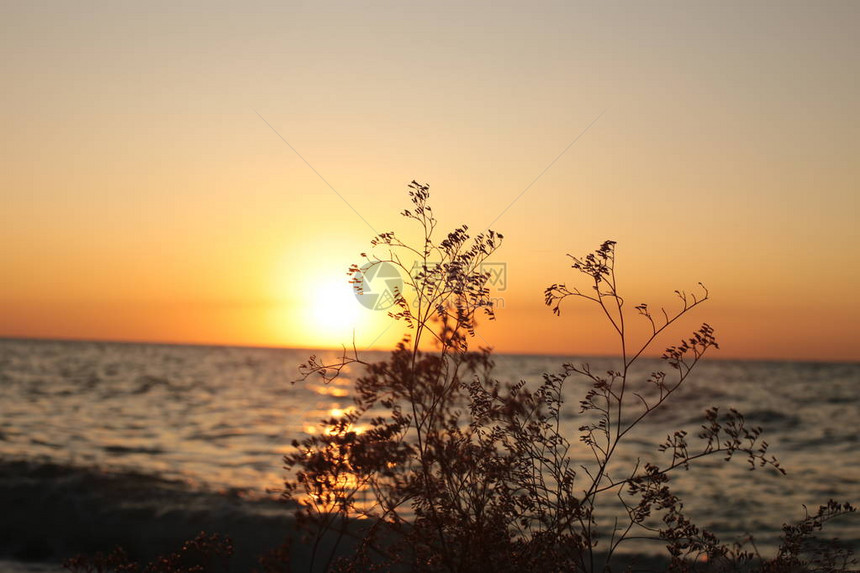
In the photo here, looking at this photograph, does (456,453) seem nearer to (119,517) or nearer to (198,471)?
(119,517)

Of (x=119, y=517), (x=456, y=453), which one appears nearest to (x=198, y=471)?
(x=119, y=517)

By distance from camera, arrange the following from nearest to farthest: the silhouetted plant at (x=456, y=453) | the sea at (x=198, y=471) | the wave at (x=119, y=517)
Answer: the silhouetted plant at (x=456, y=453) → the wave at (x=119, y=517) → the sea at (x=198, y=471)

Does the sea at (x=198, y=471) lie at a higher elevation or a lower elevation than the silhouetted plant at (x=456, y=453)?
lower

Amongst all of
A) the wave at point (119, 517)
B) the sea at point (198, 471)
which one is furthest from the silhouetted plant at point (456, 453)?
the wave at point (119, 517)

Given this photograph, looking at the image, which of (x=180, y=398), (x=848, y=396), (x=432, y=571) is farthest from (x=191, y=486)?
(x=848, y=396)

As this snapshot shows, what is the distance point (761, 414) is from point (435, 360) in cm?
3563

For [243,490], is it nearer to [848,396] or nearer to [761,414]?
[761,414]

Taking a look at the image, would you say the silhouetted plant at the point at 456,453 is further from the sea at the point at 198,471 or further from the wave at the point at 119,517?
the wave at the point at 119,517

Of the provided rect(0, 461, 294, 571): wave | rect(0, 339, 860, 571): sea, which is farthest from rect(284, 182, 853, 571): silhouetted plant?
rect(0, 461, 294, 571): wave

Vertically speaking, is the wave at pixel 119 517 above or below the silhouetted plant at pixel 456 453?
below

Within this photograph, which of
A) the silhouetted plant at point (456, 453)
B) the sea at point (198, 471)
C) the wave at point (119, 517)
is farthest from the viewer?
the sea at point (198, 471)

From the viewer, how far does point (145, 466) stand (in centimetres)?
1808

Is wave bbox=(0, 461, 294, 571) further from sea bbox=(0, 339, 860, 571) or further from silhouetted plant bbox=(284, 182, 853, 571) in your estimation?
silhouetted plant bbox=(284, 182, 853, 571)

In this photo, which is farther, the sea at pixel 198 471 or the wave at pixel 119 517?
the sea at pixel 198 471
